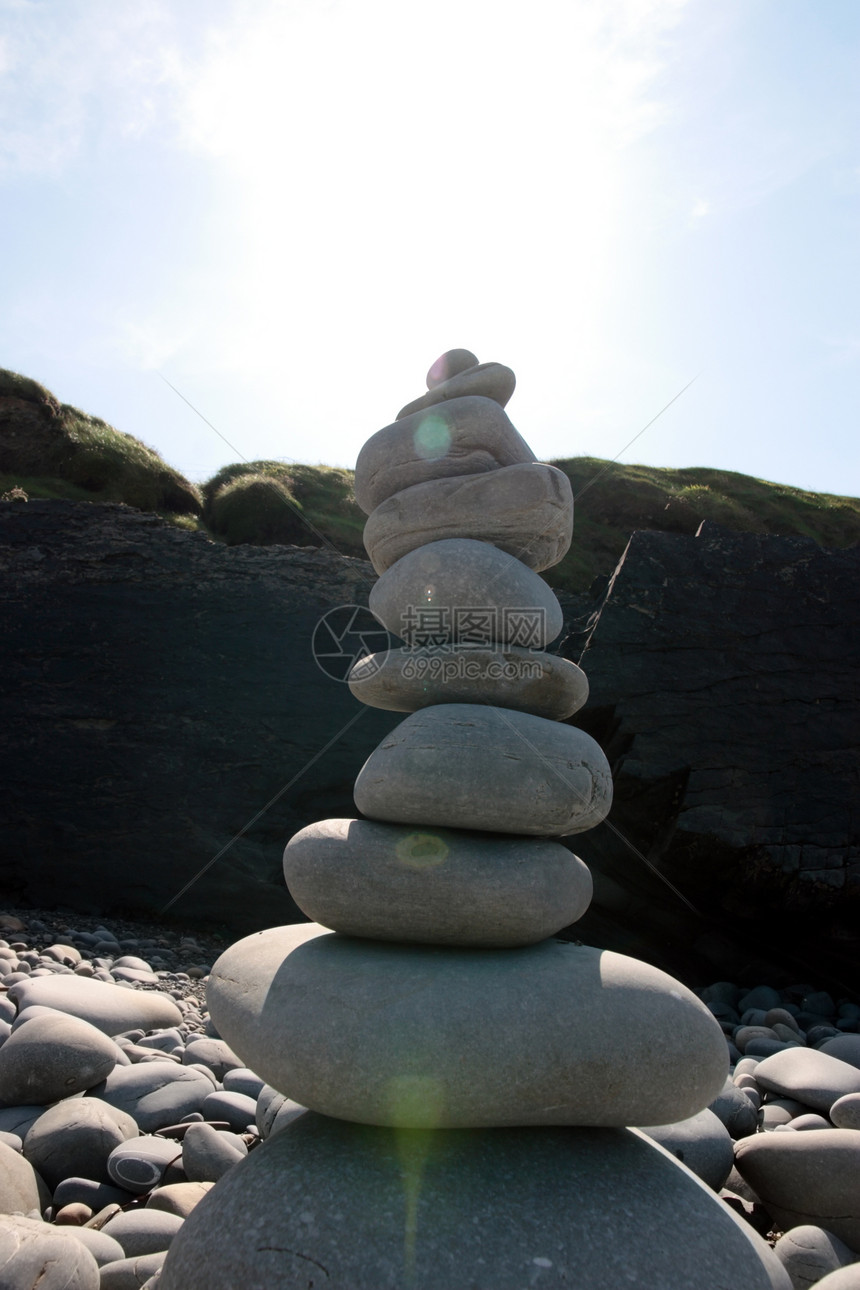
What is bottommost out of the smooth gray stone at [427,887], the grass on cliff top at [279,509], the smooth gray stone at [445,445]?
the smooth gray stone at [427,887]

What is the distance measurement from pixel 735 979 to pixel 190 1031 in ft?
16.1

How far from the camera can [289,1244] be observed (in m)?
2.06

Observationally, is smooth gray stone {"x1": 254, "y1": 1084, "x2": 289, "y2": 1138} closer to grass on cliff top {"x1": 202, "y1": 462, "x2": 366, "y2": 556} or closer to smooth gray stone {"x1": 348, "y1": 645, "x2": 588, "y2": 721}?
smooth gray stone {"x1": 348, "y1": 645, "x2": 588, "y2": 721}

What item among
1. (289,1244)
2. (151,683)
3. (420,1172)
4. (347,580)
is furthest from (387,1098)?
(347,580)

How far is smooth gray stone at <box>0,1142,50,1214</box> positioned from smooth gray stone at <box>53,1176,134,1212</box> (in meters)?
0.06

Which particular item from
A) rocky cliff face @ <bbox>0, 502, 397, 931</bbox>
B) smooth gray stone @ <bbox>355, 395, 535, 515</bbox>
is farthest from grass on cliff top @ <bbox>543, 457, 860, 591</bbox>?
smooth gray stone @ <bbox>355, 395, 535, 515</bbox>

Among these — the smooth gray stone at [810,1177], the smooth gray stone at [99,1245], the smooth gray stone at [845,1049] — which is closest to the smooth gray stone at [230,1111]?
the smooth gray stone at [99,1245]

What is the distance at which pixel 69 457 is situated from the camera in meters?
17.5

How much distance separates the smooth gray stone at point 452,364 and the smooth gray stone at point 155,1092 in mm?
3945

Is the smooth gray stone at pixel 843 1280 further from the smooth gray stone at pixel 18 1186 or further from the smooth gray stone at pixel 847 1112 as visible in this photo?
the smooth gray stone at pixel 18 1186

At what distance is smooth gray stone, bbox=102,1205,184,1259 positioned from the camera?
2.64 m

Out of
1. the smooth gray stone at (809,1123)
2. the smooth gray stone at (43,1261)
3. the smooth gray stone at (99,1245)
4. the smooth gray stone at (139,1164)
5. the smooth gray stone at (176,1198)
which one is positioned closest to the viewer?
the smooth gray stone at (43,1261)

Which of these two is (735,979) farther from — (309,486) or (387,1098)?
(309,486)

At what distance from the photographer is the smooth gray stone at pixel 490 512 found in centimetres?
389
